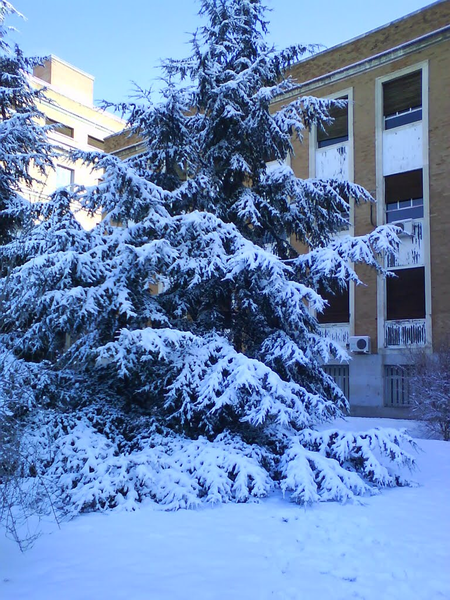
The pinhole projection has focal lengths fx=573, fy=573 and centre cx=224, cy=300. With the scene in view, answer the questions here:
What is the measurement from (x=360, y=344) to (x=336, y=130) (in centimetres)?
805

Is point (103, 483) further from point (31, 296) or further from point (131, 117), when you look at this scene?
point (131, 117)

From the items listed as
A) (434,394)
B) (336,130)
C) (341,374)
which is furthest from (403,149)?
(434,394)

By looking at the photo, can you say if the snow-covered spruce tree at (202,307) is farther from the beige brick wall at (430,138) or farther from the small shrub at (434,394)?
the beige brick wall at (430,138)

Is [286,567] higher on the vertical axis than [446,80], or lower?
lower

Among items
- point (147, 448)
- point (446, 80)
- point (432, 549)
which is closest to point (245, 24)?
point (147, 448)

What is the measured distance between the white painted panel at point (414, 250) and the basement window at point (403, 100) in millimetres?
3657

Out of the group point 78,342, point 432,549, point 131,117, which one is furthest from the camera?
point 131,117

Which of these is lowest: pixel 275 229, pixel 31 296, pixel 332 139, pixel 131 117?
pixel 31 296

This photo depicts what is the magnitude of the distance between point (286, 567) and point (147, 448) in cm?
282

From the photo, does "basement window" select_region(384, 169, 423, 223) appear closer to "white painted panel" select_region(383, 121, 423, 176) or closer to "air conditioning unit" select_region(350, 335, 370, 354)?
"white painted panel" select_region(383, 121, 423, 176)

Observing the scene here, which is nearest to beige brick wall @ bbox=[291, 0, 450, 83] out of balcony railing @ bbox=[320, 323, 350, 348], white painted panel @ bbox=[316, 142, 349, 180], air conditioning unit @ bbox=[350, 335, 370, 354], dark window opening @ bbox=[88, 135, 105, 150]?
white painted panel @ bbox=[316, 142, 349, 180]

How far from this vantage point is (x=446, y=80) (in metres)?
18.2

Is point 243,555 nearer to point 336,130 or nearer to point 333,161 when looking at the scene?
point 333,161

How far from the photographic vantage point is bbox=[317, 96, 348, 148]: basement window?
68.3 feet
